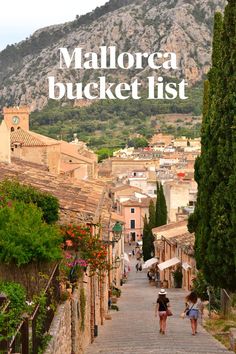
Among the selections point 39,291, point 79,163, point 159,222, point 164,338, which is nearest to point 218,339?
point 164,338

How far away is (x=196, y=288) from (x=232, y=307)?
2.15 m

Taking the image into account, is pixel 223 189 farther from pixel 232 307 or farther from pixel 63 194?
pixel 232 307

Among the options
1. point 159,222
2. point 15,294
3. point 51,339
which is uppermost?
point 15,294

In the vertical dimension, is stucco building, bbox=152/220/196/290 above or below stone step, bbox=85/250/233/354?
below

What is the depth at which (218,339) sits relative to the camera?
19250mm

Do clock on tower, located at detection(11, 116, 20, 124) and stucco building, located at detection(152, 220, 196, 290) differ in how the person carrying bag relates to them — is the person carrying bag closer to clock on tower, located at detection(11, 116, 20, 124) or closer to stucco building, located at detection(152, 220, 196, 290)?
stucco building, located at detection(152, 220, 196, 290)

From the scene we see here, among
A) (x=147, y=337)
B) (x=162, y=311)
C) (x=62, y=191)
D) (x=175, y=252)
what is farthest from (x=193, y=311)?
(x=175, y=252)

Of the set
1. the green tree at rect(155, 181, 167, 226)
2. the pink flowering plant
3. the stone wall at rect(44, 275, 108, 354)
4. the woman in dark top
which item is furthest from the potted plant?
the pink flowering plant

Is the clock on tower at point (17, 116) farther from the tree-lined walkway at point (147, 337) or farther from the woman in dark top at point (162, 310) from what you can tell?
the woman in dark top at point (162, 310)

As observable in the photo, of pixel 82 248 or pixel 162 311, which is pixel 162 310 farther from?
pixel 82 248

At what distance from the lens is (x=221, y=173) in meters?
18.0

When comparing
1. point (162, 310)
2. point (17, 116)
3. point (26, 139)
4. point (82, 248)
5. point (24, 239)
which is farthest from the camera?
point (17, 116)

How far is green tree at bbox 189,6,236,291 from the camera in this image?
Result: 52.9 feet

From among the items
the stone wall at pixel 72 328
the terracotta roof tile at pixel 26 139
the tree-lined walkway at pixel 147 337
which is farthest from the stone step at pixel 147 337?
the terracotta roof tile at pixel 26 139
